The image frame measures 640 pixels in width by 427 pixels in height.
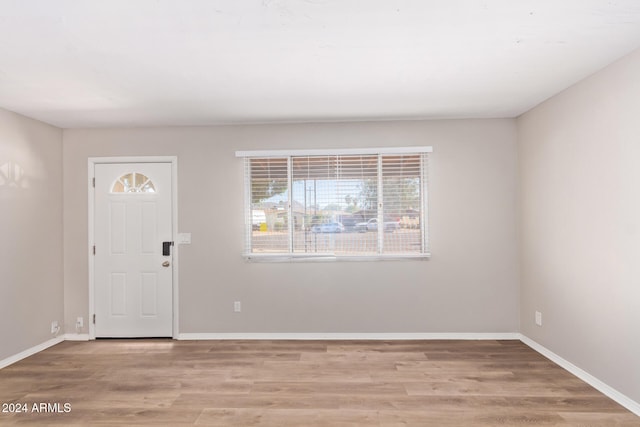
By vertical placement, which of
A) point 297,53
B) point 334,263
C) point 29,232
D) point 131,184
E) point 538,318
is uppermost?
point 297,53

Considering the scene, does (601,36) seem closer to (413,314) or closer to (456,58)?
(456,58)

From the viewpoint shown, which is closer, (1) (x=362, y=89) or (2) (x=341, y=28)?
(2) (x=341, y=28)

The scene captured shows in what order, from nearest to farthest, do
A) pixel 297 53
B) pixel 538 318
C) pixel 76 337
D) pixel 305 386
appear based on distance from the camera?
pixel 297 53 → pixel 305 386 → pixel 538 318 → pixel 76 337

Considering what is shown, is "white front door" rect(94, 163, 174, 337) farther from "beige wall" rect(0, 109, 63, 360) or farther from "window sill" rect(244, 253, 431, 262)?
"window sill" rect(244, 253, 431, 262)

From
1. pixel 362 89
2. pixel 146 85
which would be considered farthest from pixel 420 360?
pixel 146 85

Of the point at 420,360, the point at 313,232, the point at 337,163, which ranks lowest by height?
the point at 420,360

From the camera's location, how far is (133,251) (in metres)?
4.45

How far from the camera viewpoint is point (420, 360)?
3.64 m

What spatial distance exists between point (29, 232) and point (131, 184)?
1066 mm

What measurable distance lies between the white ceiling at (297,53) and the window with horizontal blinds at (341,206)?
619 millimetres

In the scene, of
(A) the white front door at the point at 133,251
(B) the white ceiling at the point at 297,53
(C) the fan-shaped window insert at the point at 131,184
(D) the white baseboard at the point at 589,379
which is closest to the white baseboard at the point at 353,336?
(D) the white baseboard at the point at 589,379

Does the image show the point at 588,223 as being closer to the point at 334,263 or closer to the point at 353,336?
the point at 334,263

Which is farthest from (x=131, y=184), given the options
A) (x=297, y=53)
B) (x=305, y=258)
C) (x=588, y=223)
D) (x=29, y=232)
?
(x=588, y=223)

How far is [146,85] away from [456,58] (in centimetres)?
236
